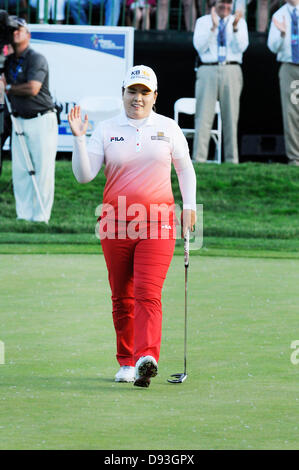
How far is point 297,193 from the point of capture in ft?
56.4

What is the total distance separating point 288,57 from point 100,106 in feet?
9.29

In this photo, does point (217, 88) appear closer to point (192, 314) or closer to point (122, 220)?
point (192, 314)

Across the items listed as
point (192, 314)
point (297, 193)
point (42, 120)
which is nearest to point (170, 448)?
point (192, 314)

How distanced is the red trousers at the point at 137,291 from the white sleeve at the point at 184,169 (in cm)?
26

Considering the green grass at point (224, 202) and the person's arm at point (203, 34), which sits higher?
the person's arm at point (203, 34)

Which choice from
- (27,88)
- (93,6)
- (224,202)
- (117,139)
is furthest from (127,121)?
(93,6)

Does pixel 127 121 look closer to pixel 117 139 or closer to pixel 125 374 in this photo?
Answer: pixel 117 139

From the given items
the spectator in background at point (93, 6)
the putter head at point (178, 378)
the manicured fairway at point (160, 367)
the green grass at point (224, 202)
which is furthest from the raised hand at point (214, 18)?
the putter head at point (178, 378)

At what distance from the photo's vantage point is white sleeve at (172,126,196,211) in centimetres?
674

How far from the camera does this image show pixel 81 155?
21.5 feet

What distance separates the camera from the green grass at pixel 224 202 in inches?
596

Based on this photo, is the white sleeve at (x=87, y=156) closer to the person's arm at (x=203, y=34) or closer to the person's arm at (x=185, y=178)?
the person's arm at (x=185, y=178)

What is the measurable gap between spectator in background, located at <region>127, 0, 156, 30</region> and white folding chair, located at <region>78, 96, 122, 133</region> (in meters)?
1.63
